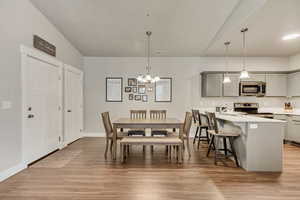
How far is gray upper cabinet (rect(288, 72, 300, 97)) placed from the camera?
5.39 m

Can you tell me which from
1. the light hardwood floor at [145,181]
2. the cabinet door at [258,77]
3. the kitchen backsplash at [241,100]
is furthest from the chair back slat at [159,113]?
the cabinet door at [258,77]

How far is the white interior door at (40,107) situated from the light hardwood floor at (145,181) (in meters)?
0.35

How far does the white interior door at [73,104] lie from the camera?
4883 mm

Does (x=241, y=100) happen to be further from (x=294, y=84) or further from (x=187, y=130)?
(x=187, y=130)

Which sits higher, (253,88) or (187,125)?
(253,88)

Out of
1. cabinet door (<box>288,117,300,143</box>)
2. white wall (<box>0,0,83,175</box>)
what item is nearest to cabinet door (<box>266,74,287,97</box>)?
cabinet door (<box>288,117,300,143</box>)

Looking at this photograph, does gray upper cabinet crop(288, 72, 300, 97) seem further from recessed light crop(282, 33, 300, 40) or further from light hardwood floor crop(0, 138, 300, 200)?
light hardwood floor crop(0, 138, 300, 200)

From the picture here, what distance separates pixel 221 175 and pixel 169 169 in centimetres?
81

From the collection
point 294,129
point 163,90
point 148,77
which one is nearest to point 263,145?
point 148,77

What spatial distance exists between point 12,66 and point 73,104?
8.02 feet

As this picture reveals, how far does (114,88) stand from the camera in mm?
6164

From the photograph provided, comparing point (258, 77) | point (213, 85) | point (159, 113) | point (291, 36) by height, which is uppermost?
point (291, 36)

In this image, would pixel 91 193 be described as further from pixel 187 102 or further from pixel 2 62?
pixel 187 102

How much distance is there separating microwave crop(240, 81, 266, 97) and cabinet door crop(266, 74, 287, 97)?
0.65 feet
